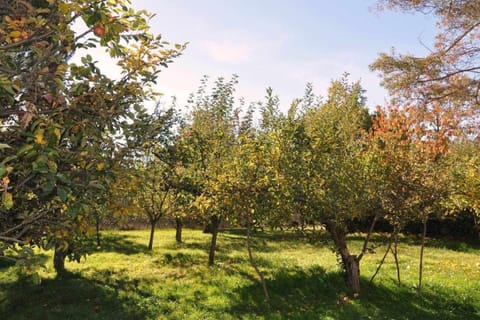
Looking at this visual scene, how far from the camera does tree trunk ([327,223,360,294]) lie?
43.0 ft

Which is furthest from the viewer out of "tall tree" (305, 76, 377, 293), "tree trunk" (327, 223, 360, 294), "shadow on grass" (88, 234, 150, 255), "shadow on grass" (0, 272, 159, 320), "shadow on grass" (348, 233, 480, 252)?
"shadow on grass" (348, 233, 480, 252)

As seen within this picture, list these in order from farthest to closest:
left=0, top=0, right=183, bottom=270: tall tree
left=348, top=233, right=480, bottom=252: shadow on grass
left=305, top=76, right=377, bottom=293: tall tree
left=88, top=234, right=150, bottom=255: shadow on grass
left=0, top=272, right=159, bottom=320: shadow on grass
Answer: left=348, top=233, right=480, bottom=252: shadow on grass
left=88, top=234, right=150, bottom=255: shadow on grass
left=305, top=76, right=377, bottom=293: tall tree
left=0, top=272, right=159, bottom=320: shadow on grass
left=0, top=0, right=183, bottom=270: tall tree

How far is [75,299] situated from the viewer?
39.8ft

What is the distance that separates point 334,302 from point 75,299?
8257mm

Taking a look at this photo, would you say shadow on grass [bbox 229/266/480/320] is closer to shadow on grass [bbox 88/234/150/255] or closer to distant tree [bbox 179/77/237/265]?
distant tree [bbox 179/77/237/265]

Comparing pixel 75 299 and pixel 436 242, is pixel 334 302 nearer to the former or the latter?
pixel 75 299

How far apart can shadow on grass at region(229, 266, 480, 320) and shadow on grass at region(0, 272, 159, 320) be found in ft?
10.6

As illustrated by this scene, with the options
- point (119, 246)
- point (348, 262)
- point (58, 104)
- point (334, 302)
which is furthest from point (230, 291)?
point (119, 246)

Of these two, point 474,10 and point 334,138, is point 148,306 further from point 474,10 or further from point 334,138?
point 474,10

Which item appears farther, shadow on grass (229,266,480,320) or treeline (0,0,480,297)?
shadow on grass (229,266,480,320)

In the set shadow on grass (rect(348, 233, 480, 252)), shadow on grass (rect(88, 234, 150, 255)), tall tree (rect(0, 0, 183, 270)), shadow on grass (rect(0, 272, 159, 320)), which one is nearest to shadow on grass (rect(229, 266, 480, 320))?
shadow on grass (rect(0, 272, 159, 320))

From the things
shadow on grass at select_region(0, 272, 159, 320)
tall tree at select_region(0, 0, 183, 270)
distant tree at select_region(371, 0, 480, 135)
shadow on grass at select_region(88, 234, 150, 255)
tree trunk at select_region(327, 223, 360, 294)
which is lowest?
shadow on grass at select_region(0, 272, 159, 320)

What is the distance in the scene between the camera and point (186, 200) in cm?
1805

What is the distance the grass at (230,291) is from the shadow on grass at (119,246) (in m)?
1.98
